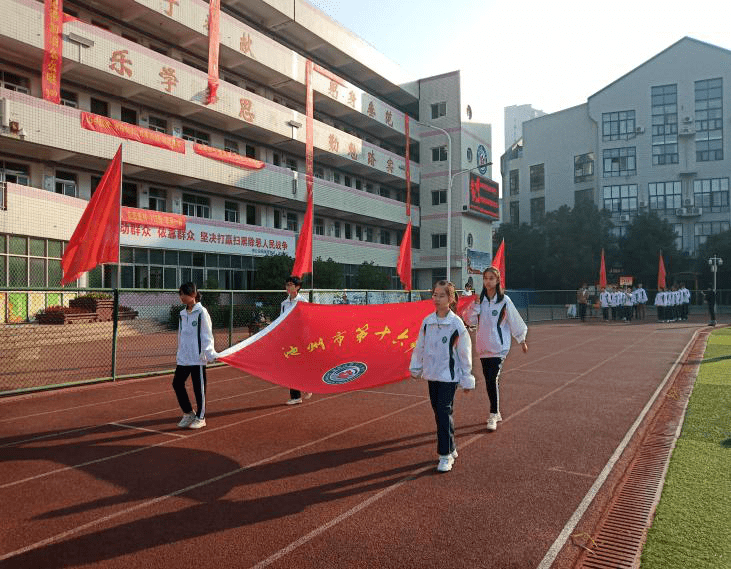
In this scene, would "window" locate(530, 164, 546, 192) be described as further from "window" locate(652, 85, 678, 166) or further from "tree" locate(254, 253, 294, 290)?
"tree" locate(254, 253, 294, 290)

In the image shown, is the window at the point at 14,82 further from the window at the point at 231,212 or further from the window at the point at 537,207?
the window at the point at 537,207

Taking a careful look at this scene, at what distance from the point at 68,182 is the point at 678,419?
26125 mm

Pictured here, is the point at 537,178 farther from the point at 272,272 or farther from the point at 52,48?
the point at 52,48

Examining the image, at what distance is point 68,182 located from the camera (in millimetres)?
25203

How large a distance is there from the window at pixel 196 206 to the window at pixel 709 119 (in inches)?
1989

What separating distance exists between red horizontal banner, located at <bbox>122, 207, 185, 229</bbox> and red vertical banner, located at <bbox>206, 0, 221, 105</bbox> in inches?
251

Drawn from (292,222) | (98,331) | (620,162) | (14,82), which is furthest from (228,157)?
(620,162)

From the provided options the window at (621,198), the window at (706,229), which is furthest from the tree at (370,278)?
the window at (706,229)

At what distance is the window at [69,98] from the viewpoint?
24688 mm

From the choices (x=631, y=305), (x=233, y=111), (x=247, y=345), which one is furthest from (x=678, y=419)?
(x=233, y=111)

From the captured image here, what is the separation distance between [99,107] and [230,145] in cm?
806

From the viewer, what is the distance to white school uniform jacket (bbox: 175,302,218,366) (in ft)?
22.5

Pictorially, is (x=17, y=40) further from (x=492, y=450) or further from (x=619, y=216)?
(x=619, y=216)

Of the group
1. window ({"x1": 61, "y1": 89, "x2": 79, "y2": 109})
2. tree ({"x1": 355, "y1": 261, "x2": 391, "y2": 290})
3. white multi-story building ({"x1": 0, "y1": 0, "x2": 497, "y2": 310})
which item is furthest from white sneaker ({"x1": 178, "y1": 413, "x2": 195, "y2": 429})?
tree ({"x1": 355, "y1": 261, "x2": 391, "y2": 290})
